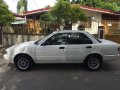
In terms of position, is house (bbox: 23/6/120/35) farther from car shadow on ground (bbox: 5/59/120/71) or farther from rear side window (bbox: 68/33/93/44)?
rear side window (bbox: 68/33/93/44)

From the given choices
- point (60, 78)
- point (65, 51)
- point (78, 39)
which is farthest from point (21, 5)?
point (60, 78)

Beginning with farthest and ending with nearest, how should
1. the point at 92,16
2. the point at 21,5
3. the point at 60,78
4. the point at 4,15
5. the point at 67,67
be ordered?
the point at 21,5, the point at 92,16, the point at 4,15, the point at 67,67, the point at 60,78

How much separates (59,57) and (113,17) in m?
15.7

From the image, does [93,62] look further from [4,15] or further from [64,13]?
[4,15]

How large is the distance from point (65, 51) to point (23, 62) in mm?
1646

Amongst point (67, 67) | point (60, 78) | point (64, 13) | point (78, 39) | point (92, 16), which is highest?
point (92, 16)

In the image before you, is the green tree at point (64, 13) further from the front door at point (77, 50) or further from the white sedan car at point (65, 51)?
the front door at point (77, 50)

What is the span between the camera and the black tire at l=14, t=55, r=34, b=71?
26.1 ft

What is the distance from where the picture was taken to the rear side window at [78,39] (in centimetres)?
798

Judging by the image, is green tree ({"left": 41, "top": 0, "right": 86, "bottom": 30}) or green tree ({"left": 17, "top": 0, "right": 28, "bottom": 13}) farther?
green tree ({"left": 17, "top": 0, "right": 28, "bottom": 13})

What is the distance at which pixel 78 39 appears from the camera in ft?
26.5

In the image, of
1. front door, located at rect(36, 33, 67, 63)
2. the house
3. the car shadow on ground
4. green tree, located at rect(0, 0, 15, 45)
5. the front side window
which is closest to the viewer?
front door, located at rect(36, 33, 67, 63)

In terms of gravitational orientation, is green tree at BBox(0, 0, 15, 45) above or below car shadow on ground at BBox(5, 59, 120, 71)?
above

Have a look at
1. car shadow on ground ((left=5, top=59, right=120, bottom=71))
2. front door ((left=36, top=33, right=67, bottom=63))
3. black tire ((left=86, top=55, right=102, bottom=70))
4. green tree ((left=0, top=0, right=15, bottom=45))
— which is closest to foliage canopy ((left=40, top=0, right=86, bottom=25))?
green tree ((left=0, top=0, right=15, bottom=45))
